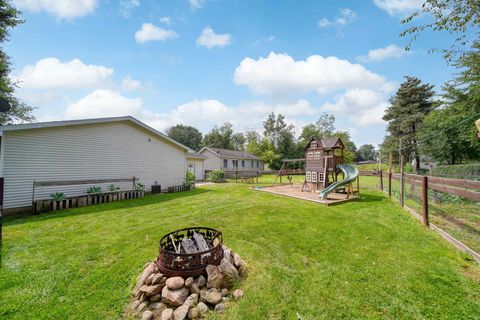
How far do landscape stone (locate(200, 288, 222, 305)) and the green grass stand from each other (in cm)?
20

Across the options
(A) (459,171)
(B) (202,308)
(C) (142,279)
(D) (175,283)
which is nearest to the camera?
(B) (202,308)

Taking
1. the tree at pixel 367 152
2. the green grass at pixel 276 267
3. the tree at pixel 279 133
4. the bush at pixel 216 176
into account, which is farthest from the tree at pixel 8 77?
the tree at pixel 367 152

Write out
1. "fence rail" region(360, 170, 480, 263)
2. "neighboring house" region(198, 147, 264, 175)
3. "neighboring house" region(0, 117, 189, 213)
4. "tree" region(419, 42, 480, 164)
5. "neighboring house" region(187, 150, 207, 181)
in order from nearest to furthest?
1. "fence rail" region(360, 170, 480, 263)
2. "neighboring house" region(0, 117, 189, 213)
3. "tree" region(419, 42, 480, 164)
4. "neighboring house" region(187, 150, 207, 181)
5. "neighboring house" region(198, 147, 264, 175)

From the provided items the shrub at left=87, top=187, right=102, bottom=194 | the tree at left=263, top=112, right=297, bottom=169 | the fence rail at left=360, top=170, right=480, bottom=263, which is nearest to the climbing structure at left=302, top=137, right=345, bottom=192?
the fence rail at left=360, top=170, right=480, bottom=263

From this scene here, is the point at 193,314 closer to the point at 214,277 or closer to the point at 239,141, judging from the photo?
the point at 214,277

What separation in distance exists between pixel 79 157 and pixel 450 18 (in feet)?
51.0

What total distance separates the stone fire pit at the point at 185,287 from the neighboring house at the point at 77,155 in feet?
27.4

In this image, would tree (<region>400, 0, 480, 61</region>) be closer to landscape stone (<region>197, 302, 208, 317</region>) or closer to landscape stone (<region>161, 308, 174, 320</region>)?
landscape stone (<region>197, 302, 208, 317</region>)

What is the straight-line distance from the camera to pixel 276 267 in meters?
3.44

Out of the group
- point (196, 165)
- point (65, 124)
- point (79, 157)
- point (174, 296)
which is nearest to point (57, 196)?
point (79, 157)

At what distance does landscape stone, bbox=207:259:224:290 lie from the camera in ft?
9.02

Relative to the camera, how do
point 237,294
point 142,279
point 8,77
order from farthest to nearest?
point 8,77 → point 142,279 → point 237,294

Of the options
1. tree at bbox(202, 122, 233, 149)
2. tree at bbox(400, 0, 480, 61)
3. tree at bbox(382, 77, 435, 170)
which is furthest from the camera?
tree at bbox(202, 122, 233, 149)

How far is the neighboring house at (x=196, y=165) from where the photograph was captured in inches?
819
